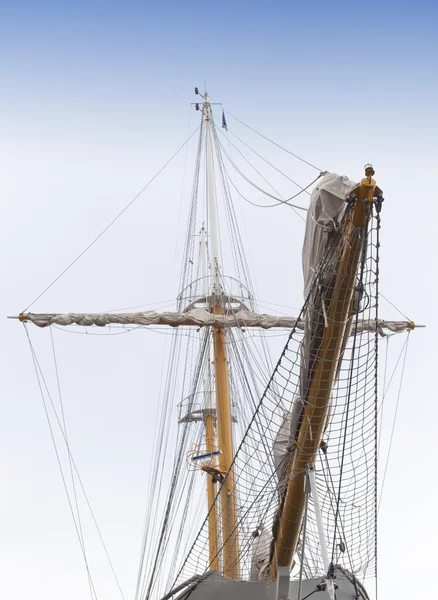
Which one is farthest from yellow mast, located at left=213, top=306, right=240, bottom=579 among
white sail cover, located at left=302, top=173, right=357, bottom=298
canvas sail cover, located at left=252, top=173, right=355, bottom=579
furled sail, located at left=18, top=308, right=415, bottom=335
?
white sail cover, located at left=302, top=173, right=357, bottom=298

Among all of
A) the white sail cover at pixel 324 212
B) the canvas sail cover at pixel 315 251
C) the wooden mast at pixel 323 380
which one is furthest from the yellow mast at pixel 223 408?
the white sail cover at pixel 324 212

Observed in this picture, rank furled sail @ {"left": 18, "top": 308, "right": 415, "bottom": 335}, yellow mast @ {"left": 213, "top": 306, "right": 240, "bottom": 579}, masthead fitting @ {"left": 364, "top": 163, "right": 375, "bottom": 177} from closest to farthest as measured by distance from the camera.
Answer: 1. masthead fitting @ {"left": 364, "top": 163, "right": 375, "bottom": 177}
2. furled sail @ {"left": 18, "top": 308, "right": 415, "bottom": 335}
3. yellow mast @ {"left": 213, "top": 306, "right": 240, "bottom": 579}

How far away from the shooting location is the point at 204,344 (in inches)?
572

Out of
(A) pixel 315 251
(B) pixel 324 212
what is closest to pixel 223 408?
(A) pixel 315 251

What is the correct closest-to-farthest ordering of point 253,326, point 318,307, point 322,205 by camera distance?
1. point 322,205
2. point 318,307
3. point 253,326

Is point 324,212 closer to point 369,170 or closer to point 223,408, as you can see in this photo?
point 369,170

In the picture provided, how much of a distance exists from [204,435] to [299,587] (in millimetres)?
11777

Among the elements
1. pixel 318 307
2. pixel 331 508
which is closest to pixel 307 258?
pixel 318 307

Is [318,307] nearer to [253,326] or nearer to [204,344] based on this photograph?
[253,326]

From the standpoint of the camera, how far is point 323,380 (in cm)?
614

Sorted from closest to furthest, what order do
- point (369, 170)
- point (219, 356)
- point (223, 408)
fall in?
1. point (369, 170)
2. point (223, 408)
3. point (219, 356)

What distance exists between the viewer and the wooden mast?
5.36 m

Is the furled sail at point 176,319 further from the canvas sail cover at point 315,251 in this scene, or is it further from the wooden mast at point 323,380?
the canvas sail cover at point 315,251

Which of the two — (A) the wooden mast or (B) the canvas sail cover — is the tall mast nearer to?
(A) the wooden mast
